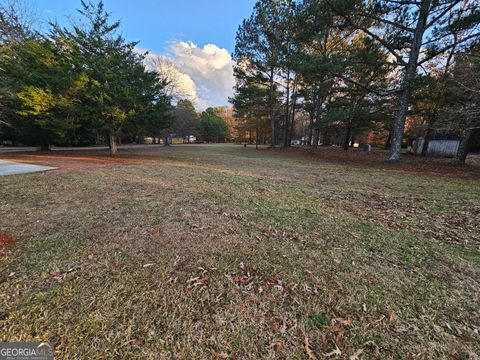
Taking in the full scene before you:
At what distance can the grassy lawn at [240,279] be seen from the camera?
153 centimetres

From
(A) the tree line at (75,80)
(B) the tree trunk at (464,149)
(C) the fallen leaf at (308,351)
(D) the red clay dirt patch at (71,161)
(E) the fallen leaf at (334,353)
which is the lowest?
(C) the fallen leaf at (308,351)

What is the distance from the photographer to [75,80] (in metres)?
9.55

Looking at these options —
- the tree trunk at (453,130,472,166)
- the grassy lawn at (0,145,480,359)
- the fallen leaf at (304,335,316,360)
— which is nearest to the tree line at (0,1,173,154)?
the grassy lawn at (0,145,480,359)

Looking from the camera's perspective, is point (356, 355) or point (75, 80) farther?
point (75, 80)

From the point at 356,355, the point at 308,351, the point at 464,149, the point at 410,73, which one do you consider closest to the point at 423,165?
the point at 464,149

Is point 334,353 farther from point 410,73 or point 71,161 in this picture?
point 410,73

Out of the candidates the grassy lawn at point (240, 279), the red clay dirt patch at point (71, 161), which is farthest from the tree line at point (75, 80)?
the grassy lawn at point (240, 279)

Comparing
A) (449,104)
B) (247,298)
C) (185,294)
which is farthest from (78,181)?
(449,104)

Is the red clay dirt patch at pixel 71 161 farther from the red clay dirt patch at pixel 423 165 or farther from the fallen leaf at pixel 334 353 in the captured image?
the red clay dirt patch at pixel 423 165

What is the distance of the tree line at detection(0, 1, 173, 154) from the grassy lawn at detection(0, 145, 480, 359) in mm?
7731

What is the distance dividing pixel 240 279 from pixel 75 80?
487 inches

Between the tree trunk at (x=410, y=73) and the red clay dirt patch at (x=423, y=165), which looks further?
the tree trunk at (x=410, y=73)

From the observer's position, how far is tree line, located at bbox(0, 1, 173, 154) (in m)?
9.73

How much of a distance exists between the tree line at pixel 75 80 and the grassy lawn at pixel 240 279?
773 centimetres
